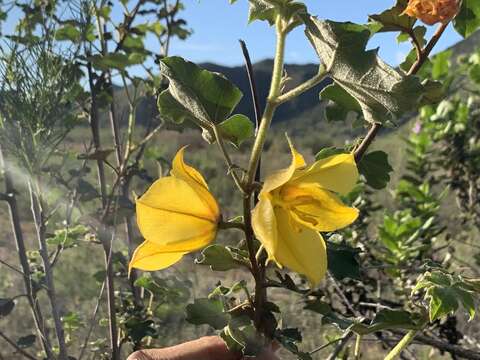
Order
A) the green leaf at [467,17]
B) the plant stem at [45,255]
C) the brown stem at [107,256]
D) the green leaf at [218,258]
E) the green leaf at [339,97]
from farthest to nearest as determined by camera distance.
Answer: the brown stem at [107,256] < the plant stem at [45,255] < the green leaf at [467,17] < the green leaf at [339,97] < the green leaf at [218,258]

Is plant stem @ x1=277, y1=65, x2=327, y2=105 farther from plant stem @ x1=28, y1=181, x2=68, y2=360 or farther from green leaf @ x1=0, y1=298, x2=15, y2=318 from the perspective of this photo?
green leaf @ x1=0, y1=298, x2=15, y2=318

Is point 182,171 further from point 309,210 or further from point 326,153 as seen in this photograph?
→ point 326,153

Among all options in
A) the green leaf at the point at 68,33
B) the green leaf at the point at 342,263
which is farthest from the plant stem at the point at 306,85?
the green leaf at the point at 68,33

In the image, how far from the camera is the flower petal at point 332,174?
61cm

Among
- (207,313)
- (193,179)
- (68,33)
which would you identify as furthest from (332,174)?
(68,33)

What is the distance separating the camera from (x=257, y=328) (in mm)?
709

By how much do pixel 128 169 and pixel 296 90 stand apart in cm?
153

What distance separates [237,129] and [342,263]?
0.69ft

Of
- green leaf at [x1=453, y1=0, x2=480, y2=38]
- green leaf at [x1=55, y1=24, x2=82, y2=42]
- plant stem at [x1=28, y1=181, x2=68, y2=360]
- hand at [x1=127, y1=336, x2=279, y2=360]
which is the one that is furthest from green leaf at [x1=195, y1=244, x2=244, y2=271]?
green leaf at [x1=55, y1=24, x2=82, y2=42]

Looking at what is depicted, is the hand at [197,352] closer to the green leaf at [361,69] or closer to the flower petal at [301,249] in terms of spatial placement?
the flower petal at [301,249]

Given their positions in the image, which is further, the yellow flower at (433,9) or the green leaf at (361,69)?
the yellow flower at (433,9)

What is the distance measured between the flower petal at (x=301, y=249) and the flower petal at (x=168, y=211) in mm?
90

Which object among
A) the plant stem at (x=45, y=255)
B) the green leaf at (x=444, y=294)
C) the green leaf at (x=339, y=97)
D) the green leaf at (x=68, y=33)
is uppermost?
the green leaf at (x=68, y=33)

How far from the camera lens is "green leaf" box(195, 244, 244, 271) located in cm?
69
